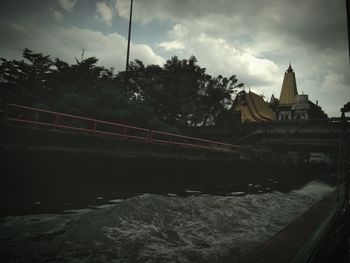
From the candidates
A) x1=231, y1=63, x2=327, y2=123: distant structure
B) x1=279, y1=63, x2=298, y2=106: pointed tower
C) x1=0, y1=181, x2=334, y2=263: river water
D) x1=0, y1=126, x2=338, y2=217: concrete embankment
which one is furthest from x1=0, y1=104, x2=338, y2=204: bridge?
x1=279, y1=63, x2=298, y2=106: pointed tower

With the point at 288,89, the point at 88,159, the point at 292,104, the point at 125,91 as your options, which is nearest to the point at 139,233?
the point at 88,159

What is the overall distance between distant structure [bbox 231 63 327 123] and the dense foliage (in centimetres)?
665

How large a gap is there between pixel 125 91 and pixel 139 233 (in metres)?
15.2

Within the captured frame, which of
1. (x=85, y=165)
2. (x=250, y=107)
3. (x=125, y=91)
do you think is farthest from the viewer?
(x=250, y=107)

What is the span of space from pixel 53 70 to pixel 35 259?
17.3 metres

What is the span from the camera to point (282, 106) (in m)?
45.9

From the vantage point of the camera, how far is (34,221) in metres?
4.77

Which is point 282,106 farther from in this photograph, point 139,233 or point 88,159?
point 139,233

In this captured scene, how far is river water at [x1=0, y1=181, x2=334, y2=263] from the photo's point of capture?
370cm

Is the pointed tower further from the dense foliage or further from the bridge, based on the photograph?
the bridge

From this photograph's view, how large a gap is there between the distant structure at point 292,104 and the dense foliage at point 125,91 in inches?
861

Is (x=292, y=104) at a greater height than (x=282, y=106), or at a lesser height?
greater

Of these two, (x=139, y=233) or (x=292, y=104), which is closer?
(x=139, y=233)

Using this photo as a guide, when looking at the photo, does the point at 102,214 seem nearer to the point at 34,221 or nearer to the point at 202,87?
the point at 34,221
